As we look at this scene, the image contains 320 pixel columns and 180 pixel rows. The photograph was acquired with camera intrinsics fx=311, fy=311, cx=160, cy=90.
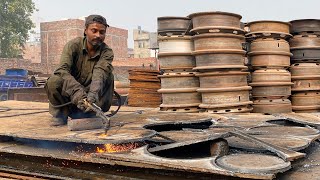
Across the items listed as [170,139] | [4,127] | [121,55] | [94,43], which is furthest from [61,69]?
[121,55]

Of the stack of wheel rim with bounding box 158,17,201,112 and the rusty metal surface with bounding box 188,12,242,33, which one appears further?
the stack of wheel rim with bounding box 158,17,201,112

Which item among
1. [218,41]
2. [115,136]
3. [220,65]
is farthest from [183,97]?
[115,136]

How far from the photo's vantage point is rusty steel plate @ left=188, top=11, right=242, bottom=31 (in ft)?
17.5

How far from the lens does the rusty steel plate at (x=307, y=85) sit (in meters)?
5.81

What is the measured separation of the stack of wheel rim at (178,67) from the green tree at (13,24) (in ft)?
81.5

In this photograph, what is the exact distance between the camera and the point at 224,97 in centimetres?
525

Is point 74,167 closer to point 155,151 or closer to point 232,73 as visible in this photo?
point 155,151

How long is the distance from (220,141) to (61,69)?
217cm

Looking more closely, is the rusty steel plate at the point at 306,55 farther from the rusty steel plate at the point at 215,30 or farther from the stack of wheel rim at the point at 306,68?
the rusty steel plate at the point at 215,30

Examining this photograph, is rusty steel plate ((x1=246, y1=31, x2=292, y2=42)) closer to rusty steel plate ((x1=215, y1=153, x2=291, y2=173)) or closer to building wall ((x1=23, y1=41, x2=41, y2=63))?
rusty steel plate ((x1=215, y1=153, x2=291, y2=173))

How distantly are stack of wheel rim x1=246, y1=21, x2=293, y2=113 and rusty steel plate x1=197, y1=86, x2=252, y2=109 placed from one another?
0.46m

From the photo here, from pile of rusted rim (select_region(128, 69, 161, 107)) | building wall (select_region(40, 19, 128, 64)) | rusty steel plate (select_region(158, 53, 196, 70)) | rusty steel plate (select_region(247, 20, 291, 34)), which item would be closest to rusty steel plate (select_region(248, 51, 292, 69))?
rusty steel plate (select_region(247, 20, 291, 34))

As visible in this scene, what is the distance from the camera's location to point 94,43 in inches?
151

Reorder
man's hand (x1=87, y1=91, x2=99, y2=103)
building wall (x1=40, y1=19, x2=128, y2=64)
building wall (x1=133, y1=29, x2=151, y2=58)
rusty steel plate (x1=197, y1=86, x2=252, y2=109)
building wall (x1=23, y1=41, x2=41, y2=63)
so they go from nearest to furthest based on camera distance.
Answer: man's hand (x1=87, y1=91, x2=99, y2=103) → rusty steel plate (x1=197, y1=86, x2=252, y2=109) → building wall (x1=40, y1=19, x2=128, y2=64) → building wall (x1=133, y1=29, x2=151, y2=58) → building wall (x1=23, y1=41, x2=41, y2=63)
